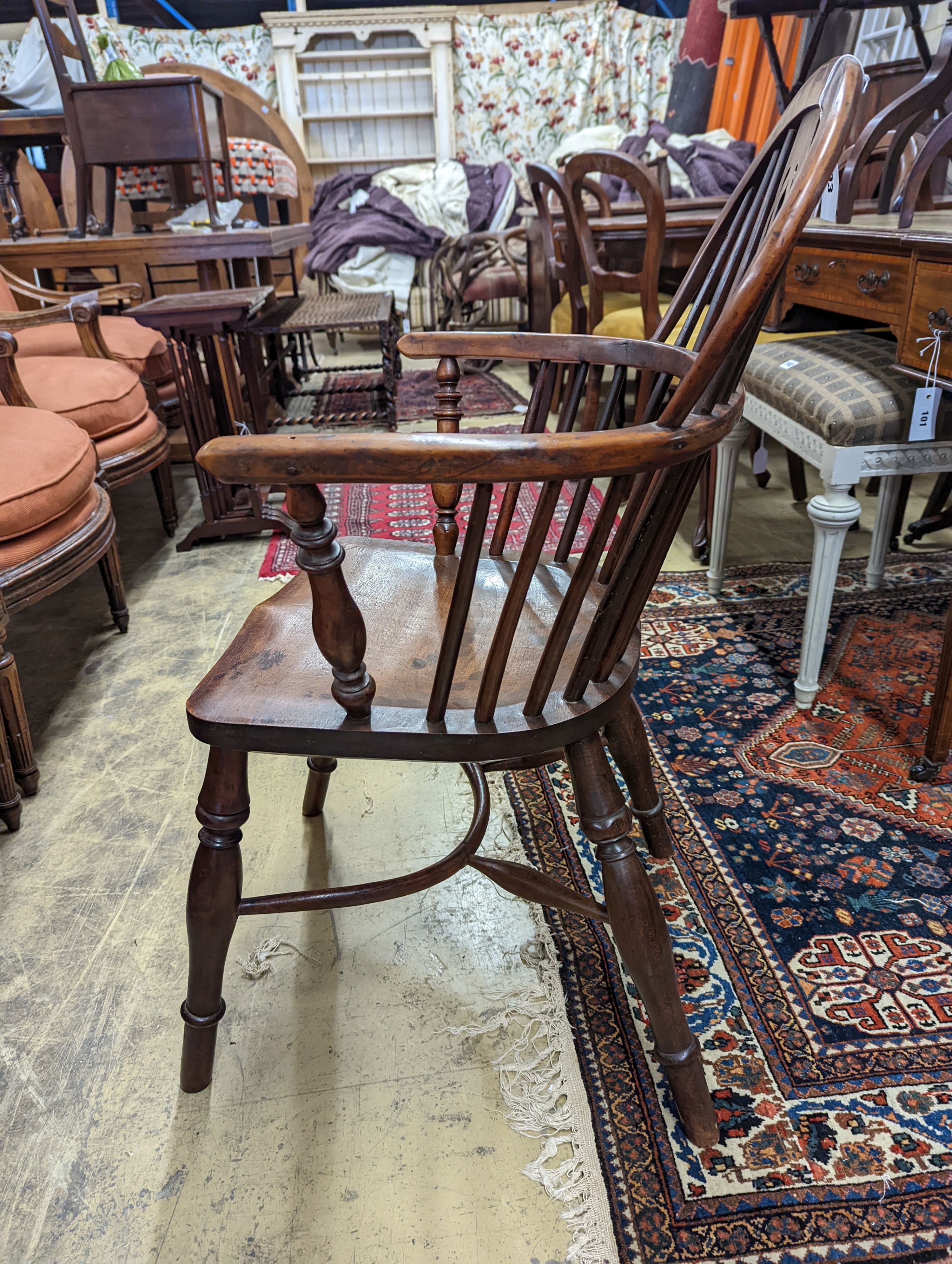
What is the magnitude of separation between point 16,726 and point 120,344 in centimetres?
181

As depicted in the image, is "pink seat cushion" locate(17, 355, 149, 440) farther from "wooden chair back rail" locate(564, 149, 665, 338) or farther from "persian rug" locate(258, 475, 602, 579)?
"wooden chair back rail" locate(564, 149, 665, 338)

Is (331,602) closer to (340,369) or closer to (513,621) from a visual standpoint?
(513,621)

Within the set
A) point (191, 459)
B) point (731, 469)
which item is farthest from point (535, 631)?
point (191, 459)

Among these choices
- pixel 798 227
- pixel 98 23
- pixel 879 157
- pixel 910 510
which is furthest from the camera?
pixel 98 23

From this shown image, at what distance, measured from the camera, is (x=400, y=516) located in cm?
278

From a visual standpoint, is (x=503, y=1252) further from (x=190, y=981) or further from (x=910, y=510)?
(x=910, y=510)

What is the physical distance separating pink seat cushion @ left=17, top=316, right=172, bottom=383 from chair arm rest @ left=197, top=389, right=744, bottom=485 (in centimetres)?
215

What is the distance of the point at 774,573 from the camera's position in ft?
7.34

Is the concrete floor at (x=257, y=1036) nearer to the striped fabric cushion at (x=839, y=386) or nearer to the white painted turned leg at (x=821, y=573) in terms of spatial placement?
the white painted turned leg at (x=821, y=573)

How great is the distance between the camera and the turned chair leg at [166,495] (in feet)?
8.77

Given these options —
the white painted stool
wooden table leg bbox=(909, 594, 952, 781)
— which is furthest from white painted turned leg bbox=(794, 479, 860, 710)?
wooden table leg bbox=(909, 594, 952, 781)

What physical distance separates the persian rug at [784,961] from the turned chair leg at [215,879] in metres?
0.47

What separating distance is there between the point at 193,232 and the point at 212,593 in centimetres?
176

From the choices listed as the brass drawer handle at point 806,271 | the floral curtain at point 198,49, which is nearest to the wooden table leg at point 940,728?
the brass drawer handle at point 806,271
